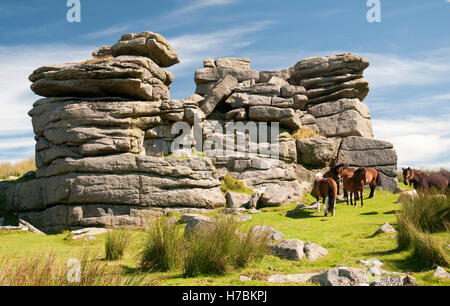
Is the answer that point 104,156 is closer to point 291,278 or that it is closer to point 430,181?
point 291,278

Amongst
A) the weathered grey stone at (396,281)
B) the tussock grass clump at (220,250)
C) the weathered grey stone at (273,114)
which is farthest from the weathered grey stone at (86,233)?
the weathered grey stone at (273,114)

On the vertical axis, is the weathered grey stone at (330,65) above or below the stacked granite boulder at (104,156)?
above

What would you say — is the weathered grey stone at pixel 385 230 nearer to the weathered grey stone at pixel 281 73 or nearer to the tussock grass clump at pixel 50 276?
the tussock grass clump at pixel 50 276

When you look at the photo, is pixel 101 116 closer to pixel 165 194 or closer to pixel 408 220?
pixel 165 194

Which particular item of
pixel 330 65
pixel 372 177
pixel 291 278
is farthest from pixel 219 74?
pixel 291 278

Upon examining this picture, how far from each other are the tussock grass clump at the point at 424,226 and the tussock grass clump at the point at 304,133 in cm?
1206

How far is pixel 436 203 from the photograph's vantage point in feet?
35.5

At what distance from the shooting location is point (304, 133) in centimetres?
2395

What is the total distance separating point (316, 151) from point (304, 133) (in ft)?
6.44

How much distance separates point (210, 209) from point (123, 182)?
4.39m

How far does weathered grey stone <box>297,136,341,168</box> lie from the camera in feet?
73.7

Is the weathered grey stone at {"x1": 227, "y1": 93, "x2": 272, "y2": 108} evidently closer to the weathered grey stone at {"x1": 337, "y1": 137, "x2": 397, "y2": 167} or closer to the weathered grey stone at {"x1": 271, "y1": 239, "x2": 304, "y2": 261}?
the weathered grey stone at {"x1": 337, "y1": 137, "x2": 397, "y2": 167}

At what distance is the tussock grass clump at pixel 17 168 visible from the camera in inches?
992
